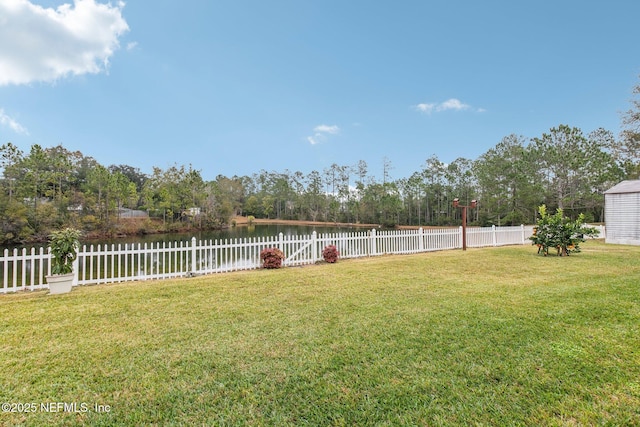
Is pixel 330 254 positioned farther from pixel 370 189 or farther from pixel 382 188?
pixel 370 189

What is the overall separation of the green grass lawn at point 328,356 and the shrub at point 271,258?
8.26 ft

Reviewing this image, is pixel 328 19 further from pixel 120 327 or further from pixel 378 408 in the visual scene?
pixel 378 408

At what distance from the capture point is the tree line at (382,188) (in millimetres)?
22406

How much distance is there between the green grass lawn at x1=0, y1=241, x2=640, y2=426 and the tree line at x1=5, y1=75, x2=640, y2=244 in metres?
23.3

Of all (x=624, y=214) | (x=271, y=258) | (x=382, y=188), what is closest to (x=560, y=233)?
(x=624, y=214)

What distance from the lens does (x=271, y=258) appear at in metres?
7.36

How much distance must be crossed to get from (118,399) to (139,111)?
20681 millimetres

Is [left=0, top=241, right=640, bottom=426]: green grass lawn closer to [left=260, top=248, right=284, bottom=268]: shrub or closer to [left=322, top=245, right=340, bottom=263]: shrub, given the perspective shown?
[left=260, top=248, right=284, bottom=268]: shrub

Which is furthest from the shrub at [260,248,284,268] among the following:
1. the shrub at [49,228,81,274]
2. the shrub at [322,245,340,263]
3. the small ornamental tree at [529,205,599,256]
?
the small ornamental tree at [529,205,599,256]

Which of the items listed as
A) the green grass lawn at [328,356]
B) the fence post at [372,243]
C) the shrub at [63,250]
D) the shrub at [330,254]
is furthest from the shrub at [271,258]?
the shrub at [63,250]

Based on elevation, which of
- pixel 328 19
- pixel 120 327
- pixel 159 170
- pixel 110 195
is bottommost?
pixel 120 327

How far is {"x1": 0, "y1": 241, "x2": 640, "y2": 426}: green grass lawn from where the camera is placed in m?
1.83

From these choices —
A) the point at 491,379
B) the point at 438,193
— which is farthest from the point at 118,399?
the point at 438,193

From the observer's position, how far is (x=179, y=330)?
126 inches
